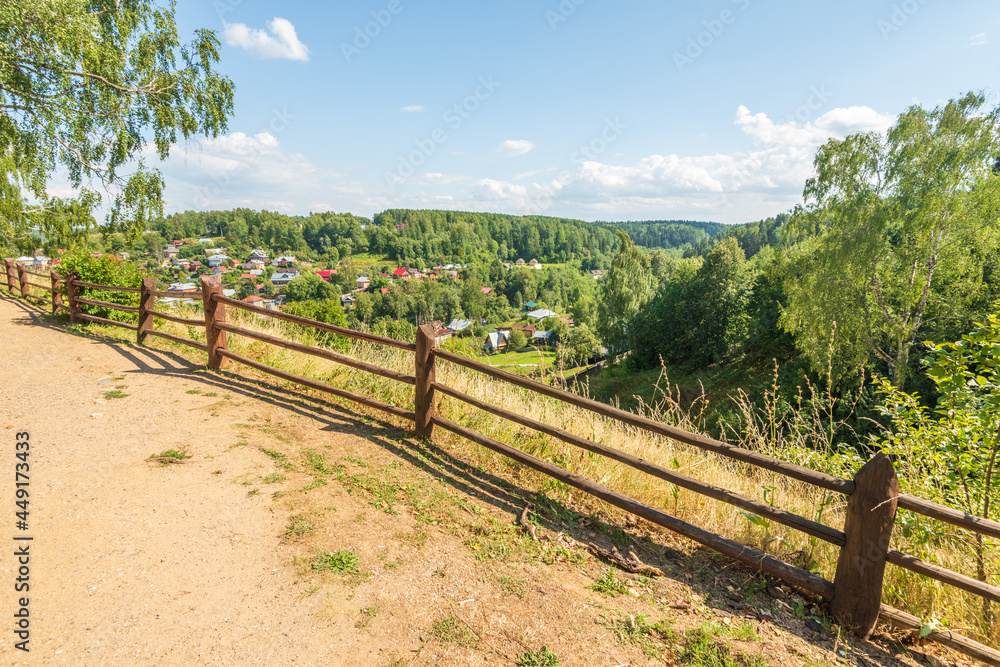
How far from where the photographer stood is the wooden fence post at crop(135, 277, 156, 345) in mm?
8477

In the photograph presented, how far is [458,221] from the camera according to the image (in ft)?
505

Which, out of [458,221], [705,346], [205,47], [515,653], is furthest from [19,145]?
[458,221]

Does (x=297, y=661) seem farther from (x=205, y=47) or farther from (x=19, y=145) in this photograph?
(x=205, y=47)

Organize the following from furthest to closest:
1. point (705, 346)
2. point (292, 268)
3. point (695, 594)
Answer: point (292, 268) < point (705, 346) < point (695, 594)

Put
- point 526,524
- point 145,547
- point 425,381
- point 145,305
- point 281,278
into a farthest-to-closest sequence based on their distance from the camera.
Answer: point 281,278, point 145,305, point 425,381, point 526,524, point 145,547

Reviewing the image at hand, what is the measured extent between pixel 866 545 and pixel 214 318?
8.05 m

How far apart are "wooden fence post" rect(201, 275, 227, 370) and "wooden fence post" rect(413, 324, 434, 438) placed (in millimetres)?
3857

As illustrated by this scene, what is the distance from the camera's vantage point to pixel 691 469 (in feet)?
15.0

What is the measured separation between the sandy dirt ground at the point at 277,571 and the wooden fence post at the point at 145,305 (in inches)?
146

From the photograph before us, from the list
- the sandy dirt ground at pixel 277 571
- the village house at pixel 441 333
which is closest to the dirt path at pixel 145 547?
the sandy dirt ground at pixel 277 571

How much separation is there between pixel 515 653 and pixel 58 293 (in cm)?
1343

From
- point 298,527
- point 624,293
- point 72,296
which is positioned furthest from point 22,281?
point 624,293

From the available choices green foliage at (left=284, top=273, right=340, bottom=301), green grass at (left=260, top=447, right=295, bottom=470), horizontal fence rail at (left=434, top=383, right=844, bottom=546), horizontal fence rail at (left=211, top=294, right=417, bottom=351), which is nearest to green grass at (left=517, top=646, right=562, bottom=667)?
horizontal fence rail at (left=434, top=383, right=844, bottom=546)

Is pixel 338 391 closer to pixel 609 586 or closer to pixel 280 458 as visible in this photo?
pixel 280 458
